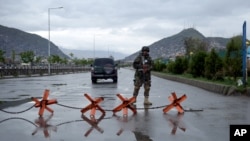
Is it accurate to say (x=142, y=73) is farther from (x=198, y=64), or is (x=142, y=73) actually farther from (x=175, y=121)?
(x=198, y=64)

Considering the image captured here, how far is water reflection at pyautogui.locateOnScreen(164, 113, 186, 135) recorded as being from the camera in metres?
9.03

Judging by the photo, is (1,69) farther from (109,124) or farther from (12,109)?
(109,124)

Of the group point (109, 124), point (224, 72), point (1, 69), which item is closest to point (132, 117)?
point (109, 124)

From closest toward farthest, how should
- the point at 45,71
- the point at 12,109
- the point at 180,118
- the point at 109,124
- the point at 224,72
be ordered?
the point at 109,124, the point at 180,118, the point at 12,109, the point at 224,72, the point at 45,71

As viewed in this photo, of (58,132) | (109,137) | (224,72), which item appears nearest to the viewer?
(109,137)

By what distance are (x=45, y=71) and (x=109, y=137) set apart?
61.6 m

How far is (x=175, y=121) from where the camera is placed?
1012cm

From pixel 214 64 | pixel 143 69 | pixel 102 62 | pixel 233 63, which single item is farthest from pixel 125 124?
pixel 102 62

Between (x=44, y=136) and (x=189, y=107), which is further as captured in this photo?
(x=189, y=107)

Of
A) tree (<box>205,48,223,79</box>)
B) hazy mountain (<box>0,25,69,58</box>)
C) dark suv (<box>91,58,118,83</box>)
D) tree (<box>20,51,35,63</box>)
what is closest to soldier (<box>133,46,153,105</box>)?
tree (<box>205,48,223,79</box>)

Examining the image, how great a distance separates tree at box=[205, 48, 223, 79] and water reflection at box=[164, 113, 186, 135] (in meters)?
13.6

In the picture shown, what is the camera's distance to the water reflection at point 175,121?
9.03 m

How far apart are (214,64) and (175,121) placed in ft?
49.9

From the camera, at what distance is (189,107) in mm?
13273
